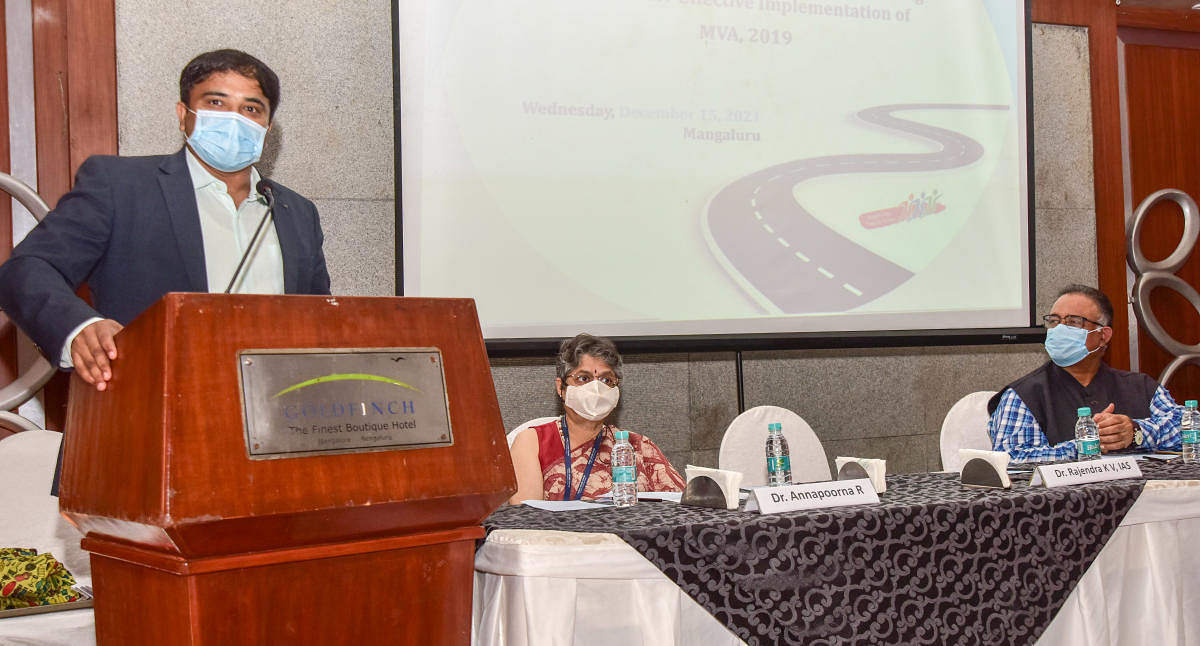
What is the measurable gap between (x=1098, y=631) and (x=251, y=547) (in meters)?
1.84

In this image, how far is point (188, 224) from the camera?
60.5 inches

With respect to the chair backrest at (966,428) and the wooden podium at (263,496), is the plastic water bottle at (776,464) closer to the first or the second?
the chair backrest at (966,428)

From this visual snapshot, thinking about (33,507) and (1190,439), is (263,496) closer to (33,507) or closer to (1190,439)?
(33,507)

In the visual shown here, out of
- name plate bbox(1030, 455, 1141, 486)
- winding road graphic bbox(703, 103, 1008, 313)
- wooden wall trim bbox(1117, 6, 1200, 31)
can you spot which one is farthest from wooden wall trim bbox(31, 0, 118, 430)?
wooden wall trim bbox(1117, 6, 1200, 31)

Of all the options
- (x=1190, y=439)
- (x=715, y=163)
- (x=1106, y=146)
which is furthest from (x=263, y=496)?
(x=1106, y=146)

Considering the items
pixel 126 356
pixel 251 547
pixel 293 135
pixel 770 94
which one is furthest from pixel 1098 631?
pixel 293 135

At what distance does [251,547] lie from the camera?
104 centimetres

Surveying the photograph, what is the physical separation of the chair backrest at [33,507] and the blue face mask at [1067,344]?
3.07m

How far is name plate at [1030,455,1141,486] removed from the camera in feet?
7.33

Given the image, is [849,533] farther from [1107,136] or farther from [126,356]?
[1107,136]

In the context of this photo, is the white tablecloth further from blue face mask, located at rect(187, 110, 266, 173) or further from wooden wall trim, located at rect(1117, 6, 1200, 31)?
wooden wall trim, located at rect(1117, 6, 1200, 31)

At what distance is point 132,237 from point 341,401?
2.11 ft

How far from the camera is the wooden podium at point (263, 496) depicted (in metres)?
1.00

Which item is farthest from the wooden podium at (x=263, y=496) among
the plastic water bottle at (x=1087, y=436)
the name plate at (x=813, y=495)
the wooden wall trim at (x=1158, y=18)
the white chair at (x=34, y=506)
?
the wooden wall trim at (x=1158, y=18)
